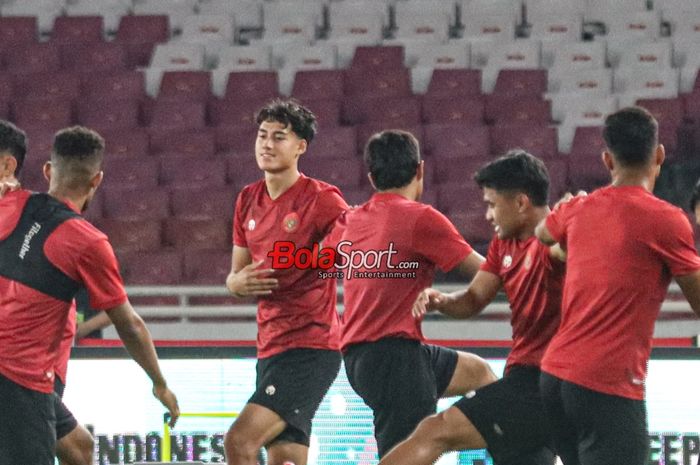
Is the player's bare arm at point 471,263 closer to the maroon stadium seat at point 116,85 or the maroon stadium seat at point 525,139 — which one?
the maroon stadium seat at point 525,139

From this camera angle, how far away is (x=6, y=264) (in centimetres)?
525

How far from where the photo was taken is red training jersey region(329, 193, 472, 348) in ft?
18.9

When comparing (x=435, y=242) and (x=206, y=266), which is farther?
(x=206, y=266)

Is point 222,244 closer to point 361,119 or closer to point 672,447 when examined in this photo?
point 361,119

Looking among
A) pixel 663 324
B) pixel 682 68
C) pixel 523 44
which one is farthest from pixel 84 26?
pixel 663 324

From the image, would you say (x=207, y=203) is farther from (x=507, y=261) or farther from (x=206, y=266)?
(x=507, y=261)

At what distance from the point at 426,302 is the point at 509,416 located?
53cm

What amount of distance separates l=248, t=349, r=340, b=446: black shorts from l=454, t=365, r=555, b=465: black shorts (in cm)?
96

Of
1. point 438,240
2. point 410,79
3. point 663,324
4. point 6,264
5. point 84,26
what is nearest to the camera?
point 6,264

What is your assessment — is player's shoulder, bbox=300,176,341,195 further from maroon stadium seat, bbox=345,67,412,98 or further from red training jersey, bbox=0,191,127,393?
maroon stadium seat, bbox=345,67,412,98

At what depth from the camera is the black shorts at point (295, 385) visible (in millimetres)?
6031

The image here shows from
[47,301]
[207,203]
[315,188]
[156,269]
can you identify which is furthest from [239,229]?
[207,203]

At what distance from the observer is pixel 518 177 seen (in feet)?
18.0

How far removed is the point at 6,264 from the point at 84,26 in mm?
10252
